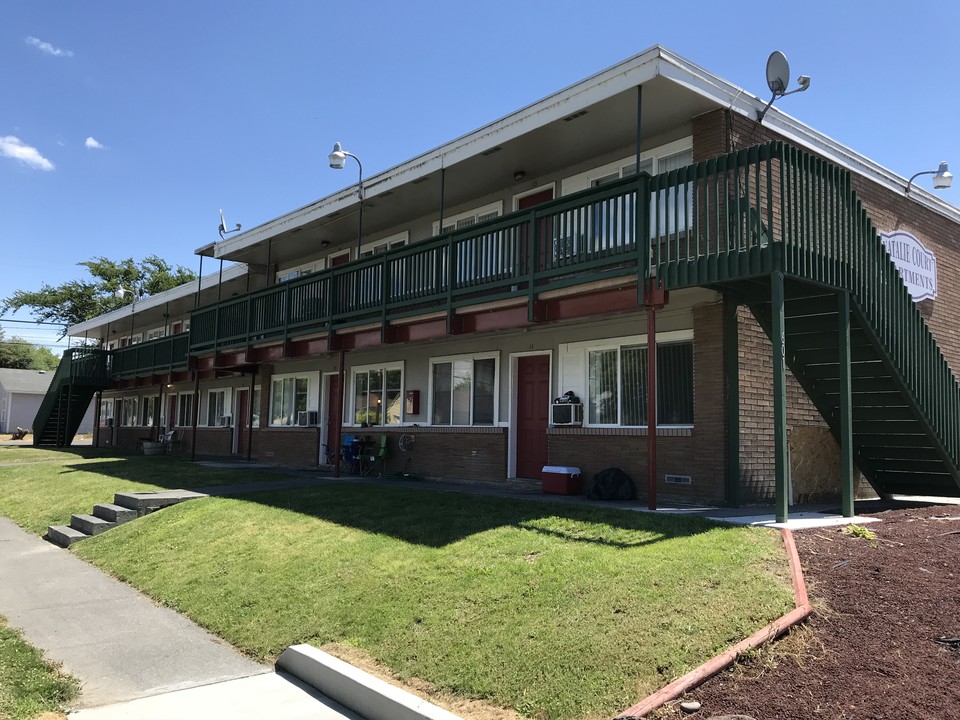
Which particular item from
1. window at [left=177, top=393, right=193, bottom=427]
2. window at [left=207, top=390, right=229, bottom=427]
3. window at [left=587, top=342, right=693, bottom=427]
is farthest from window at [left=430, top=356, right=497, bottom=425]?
window at [left=177, top=393, right=193, bottom=427]

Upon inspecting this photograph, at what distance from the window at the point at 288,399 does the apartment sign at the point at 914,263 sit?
47.2 ft

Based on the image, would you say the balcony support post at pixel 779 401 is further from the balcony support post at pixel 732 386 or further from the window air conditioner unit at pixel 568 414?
the window air conditioner unit at pixel 568 414

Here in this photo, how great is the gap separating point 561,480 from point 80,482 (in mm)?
11289

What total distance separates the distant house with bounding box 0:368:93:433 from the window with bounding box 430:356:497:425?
49837mm

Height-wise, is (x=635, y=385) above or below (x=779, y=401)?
above

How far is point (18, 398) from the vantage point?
181ft

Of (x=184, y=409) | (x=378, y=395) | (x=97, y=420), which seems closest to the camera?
(x=378, y=395)

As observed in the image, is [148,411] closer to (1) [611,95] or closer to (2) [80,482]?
(2) [80,482]

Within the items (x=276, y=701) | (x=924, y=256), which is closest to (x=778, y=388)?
(x=276, y=701)

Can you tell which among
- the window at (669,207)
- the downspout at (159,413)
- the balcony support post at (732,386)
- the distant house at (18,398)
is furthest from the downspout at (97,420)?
the balcony support post at (732,386)

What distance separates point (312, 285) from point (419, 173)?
4052 millimetres

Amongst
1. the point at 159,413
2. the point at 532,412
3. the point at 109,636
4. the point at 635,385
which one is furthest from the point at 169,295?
the point at 109,636

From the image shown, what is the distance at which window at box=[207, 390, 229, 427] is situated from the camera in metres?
25.9

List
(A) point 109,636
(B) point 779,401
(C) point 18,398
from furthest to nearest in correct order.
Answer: (C) point 18,398 → (B) point 779,401 → (A) point 109,636
